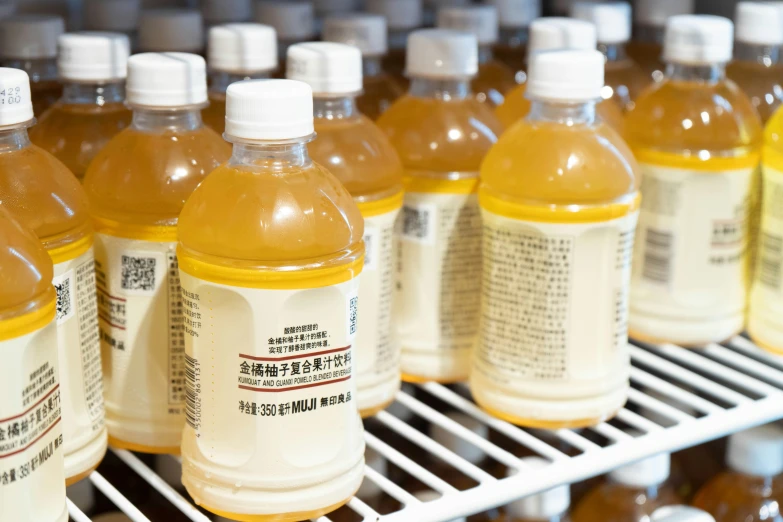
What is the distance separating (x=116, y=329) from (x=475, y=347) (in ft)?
1.23

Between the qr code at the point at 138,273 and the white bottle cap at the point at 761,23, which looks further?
the white bottle cap at the point at 761,23

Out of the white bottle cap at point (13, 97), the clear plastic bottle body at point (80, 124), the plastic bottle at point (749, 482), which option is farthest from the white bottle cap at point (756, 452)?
the white bottle cap at point (13, 97)

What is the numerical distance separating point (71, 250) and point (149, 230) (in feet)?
0.24

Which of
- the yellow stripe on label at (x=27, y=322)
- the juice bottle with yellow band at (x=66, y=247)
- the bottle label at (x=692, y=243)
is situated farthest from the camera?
the bottle label at (x=692, y=243)

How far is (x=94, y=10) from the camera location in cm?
129

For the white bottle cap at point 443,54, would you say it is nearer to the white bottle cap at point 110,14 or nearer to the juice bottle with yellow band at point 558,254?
the juice bottle with yellow band at point 558,254

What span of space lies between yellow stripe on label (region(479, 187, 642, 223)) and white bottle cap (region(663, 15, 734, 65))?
0.24 meters

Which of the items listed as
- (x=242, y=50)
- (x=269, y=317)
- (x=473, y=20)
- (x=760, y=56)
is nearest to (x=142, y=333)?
(x=269, y=317)

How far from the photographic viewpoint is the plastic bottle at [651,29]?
1.50m

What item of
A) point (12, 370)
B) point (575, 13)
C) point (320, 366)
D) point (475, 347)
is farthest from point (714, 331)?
point (12, 370)

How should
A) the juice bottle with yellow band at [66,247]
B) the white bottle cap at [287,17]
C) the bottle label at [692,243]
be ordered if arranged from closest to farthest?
the juice bottle with yellow band at [66,247] < the bottle label at [692,243] < the white bottle cap at [287,17]

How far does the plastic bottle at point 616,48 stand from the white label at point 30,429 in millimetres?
759

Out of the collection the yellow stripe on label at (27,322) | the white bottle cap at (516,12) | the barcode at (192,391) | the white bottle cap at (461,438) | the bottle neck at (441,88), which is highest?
the white bottle cap at (516,12)

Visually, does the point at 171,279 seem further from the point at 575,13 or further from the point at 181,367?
the point at 575,13
